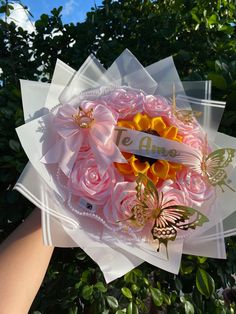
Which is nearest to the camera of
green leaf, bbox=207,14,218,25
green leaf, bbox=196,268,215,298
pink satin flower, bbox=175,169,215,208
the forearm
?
the forearm

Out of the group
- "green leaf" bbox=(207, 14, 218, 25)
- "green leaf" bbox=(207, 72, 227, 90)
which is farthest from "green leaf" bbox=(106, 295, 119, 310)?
"green leaf" bbox=(207, 14, 218, 25)

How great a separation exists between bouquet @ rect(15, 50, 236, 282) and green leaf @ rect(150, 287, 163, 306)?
229 mm

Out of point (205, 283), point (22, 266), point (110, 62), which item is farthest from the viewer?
point (110, 62)

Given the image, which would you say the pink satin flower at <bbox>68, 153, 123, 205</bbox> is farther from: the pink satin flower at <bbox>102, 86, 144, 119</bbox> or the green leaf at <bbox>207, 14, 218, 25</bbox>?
the green leaf at <bbox>207, 14, 218, 25</bbox>

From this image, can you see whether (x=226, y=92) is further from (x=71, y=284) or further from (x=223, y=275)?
(x=71, y=284)

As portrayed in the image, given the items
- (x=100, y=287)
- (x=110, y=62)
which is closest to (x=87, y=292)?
(x=100, y=287)

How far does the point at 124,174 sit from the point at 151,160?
6 centimetres

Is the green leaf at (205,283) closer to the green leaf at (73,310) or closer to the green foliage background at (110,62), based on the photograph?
the green foliage background at (110,62)

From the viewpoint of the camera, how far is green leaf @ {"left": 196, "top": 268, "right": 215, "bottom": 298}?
0.91m

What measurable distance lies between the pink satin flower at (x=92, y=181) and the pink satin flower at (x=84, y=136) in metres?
0.01

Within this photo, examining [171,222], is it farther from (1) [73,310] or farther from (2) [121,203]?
(1) [73,310]

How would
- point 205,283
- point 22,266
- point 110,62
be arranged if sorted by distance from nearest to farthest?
point 22,266 < point 205,283 < point 110,62

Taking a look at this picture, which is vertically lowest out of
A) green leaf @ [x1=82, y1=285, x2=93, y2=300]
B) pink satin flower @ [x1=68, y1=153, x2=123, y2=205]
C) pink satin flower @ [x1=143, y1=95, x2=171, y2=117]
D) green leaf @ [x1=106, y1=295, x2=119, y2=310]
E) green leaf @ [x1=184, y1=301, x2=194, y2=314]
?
green leaf @ [x1=184, y1=301, x2=194, y2=314]

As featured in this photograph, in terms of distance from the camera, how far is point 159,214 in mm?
748
